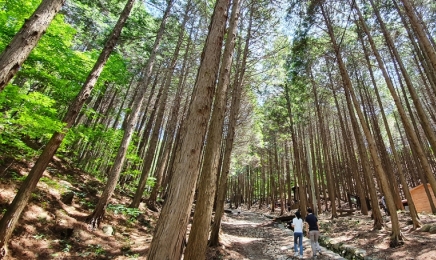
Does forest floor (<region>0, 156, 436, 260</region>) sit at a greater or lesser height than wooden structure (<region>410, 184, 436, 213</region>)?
lesser

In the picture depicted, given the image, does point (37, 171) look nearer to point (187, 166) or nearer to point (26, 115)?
point (26, 115)

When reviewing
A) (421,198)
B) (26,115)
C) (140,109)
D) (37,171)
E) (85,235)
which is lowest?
(85,235)

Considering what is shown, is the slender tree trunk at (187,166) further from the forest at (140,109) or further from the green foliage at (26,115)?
the green foliage at (26,115)

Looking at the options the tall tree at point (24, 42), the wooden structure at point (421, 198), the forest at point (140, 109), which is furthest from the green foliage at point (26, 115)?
the wooden structure at point (421, 198)

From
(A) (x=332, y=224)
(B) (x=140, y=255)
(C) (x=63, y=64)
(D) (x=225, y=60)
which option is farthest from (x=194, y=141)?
(A) (x=332, y=224)

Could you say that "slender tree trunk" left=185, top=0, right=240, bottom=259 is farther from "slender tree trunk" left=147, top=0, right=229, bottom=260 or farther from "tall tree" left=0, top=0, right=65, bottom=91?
"tall tree" left=0, top=0, right=65, bottom=91

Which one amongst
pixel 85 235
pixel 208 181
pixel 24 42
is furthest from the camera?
pixel 85 235

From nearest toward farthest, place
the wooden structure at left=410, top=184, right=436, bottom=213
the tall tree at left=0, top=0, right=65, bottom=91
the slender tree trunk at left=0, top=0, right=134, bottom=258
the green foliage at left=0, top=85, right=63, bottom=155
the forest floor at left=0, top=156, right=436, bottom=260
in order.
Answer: the tall tree at left=0, top=0, right=65, bottom=91 → the slender tree trunk at left=0, top=0, right=134, bottom=258 → the green foliage at left=0, top=85, right=63, bottom=155 → the forest floor at left=0, top=156, right=436, bottom=260 → the wooden structure at left=410, top=184, right=436, bottom=213

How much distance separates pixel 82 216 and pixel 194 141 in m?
6.93

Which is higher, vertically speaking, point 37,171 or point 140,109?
point 140,109

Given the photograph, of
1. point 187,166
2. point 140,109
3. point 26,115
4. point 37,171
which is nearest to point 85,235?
point 37,171

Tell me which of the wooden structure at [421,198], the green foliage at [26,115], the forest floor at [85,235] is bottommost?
the forest floor at [85,235]

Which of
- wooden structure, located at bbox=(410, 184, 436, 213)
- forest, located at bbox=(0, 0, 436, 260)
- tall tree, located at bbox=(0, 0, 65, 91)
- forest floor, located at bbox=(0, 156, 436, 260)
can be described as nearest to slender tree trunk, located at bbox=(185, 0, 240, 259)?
forest, located at bbox=(0, 0, 436, 260)

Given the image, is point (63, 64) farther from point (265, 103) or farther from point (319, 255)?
point (265, 103)
